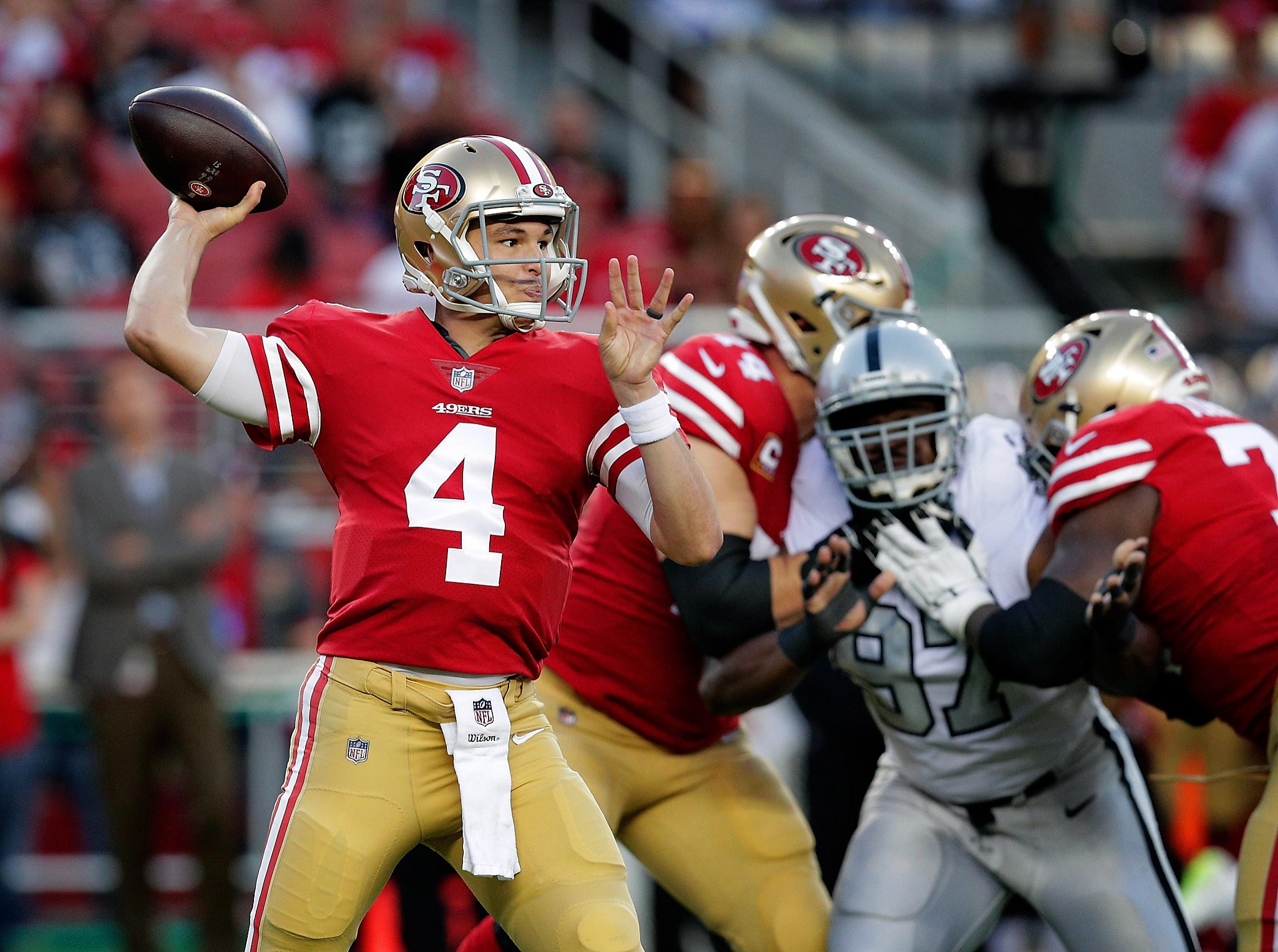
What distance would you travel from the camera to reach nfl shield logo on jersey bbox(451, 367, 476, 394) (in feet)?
10.4

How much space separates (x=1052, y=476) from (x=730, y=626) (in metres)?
0.73

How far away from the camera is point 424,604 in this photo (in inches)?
122

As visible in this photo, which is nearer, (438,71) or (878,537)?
(878,537)

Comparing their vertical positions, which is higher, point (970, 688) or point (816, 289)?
point (816, 289)

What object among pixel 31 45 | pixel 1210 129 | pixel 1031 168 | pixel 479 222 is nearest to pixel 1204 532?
pixel 479 222

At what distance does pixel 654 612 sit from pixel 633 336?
1038mm

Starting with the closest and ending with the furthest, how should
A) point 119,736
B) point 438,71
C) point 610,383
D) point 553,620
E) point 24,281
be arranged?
point 610,383, point 553,620, point 119,736, point 24,281, point 438,71

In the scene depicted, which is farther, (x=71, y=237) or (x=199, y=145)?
(x=71, y=237)

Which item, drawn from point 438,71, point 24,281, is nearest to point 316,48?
point 438,71

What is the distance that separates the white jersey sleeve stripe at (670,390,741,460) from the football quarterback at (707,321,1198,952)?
0.67 feet

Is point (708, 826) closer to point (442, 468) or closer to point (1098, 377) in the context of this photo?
point (442, 468)

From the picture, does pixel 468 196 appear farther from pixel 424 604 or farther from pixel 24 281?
pixel 24 281

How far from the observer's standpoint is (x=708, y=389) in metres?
3.77

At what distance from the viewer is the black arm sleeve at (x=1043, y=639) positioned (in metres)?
3.37
